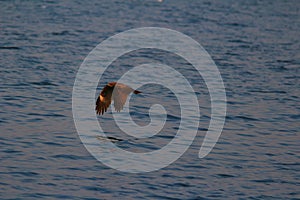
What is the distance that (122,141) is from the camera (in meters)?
11.5

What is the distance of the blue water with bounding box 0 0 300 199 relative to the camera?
958 centimetres

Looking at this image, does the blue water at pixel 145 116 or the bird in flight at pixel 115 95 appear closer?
the blue water at pixel 145 116

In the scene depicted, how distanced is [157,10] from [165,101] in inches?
624

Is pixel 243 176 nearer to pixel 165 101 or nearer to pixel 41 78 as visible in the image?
pixel 165 101

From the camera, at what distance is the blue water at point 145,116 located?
31.4 ft

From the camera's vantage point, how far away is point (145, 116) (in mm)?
13148

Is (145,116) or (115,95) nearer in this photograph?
(115,95)

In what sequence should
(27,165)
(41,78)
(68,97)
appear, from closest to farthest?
1. (27,165)
2. (68,97)
3. (41,78)

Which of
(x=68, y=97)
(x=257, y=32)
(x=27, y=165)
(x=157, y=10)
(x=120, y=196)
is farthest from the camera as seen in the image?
(x=157, y=10)

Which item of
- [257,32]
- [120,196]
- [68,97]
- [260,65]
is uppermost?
[257,32]

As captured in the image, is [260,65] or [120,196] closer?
[120,196]

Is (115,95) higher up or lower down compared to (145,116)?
higher up

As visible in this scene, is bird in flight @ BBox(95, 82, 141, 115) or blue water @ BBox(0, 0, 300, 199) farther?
bird in flight @ BBox(95, 82, 141, 115)

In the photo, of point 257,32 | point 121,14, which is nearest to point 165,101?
point 257,32
